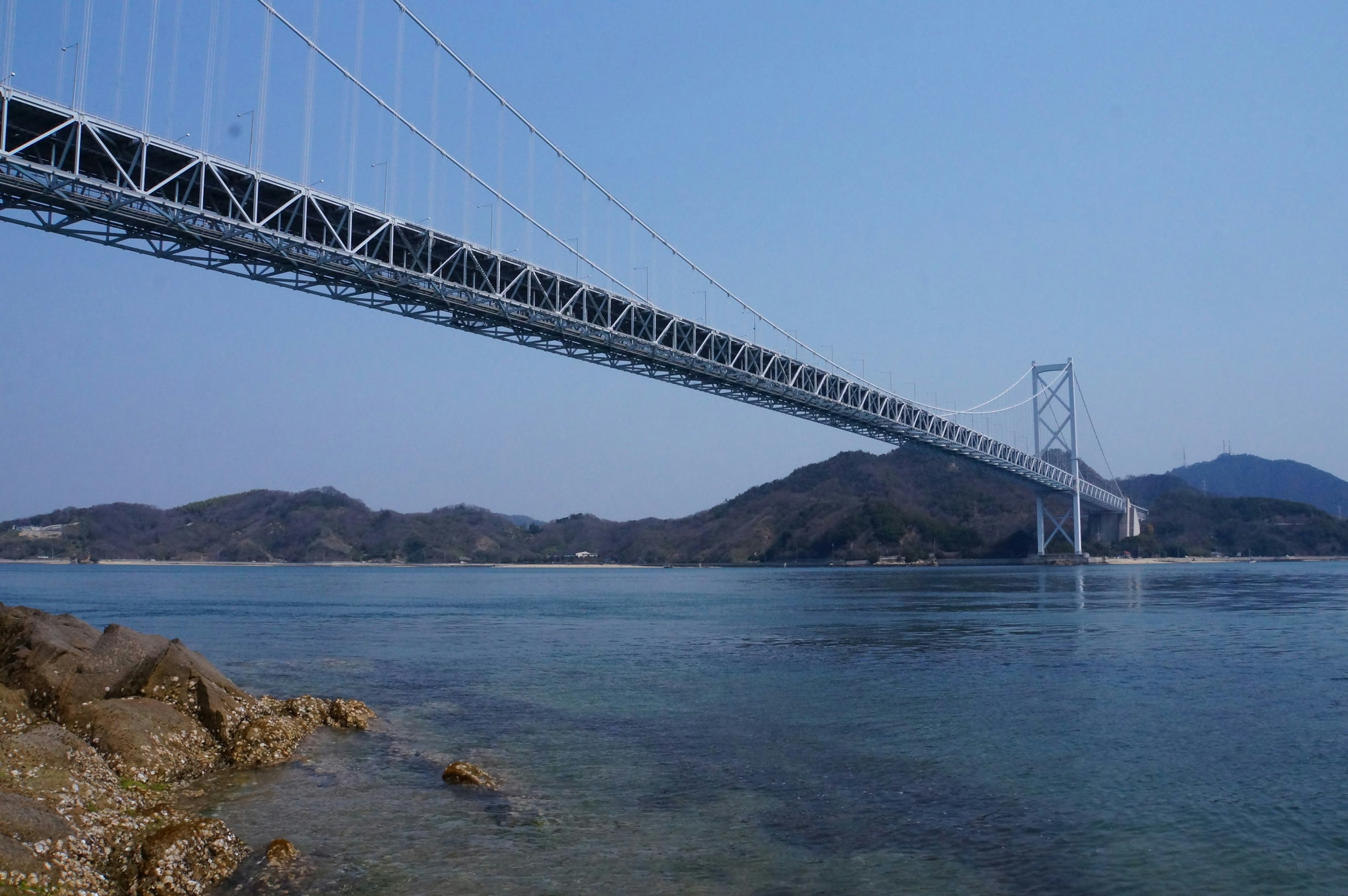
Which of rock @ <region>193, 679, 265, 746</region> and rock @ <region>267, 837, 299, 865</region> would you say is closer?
rock @ <region>267, 837, 299, 865</region>

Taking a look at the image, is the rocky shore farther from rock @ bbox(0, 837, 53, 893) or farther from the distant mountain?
the distant mountain

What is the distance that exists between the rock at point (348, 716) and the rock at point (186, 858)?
459 cm

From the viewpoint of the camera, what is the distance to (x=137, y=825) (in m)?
6.19

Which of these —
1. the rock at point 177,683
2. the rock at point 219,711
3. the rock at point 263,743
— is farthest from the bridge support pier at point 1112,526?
the rock at point 177,683

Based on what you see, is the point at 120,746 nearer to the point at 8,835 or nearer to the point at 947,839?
the point at 8,835

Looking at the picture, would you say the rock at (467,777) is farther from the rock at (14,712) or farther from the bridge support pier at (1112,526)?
the bridge support pier at (1112,526)

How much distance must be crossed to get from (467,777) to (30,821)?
3.28 meters

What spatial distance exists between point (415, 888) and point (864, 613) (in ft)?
78.8

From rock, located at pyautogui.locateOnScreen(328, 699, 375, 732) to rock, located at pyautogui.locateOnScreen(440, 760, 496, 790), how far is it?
273 centimetres

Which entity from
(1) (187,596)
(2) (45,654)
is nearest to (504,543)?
(1) (187,596)

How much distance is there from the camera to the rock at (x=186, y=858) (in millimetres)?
5398

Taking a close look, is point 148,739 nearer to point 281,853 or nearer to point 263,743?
point 263,743

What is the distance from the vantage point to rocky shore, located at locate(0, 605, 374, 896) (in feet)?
17.7

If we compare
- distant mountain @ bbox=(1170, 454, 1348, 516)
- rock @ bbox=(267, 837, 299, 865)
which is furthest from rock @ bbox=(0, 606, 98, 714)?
distant mountain @ bbox=(1170, 454, 1348, 516)
